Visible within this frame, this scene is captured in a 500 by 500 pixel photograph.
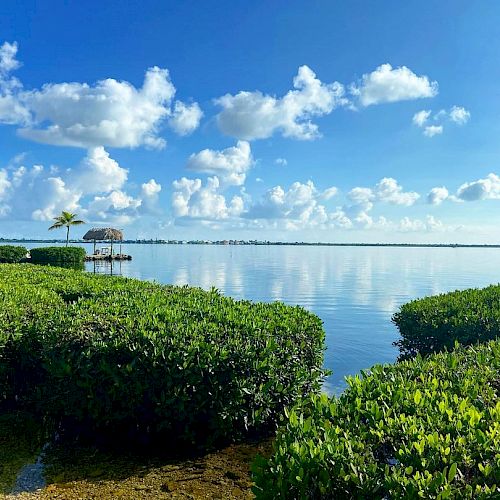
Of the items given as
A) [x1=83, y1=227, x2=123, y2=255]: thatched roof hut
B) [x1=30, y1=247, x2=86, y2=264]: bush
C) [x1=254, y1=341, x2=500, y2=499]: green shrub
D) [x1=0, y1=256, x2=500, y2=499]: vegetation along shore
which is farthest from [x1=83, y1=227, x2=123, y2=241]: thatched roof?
[x1=254, y1=341, x2=500, y2=499]: green shrub

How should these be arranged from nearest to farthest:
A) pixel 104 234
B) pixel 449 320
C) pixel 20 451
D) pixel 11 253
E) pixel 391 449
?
pixel 391 449 < pixel 20 451 < pixel 449 320 < pixel 11 253 < pixel 104 234

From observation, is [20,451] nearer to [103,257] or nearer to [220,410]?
[220,410]

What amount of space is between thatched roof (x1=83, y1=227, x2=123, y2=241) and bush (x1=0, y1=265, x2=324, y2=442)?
59.2 m

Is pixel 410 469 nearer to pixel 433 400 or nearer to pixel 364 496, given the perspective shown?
pixel 364 496

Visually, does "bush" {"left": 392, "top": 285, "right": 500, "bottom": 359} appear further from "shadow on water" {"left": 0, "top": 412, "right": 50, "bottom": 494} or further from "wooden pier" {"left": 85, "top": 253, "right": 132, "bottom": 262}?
"wooden pier" {"left": 85, "top": 253, "right": 132, "bottom": 262}

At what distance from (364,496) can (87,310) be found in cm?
573

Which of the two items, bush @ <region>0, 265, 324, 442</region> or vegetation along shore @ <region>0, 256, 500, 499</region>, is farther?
bush @ <region>0, 265, 324, 442</region>

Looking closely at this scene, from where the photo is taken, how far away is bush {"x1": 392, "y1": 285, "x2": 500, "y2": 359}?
9141 mm

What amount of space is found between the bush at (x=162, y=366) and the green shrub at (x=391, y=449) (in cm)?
203

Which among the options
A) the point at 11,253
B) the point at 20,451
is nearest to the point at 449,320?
the point at 20,451

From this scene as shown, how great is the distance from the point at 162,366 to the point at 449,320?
664 cm

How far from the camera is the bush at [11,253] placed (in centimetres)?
4325

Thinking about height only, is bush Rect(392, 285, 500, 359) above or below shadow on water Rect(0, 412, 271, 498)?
above

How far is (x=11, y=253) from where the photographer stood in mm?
43969
